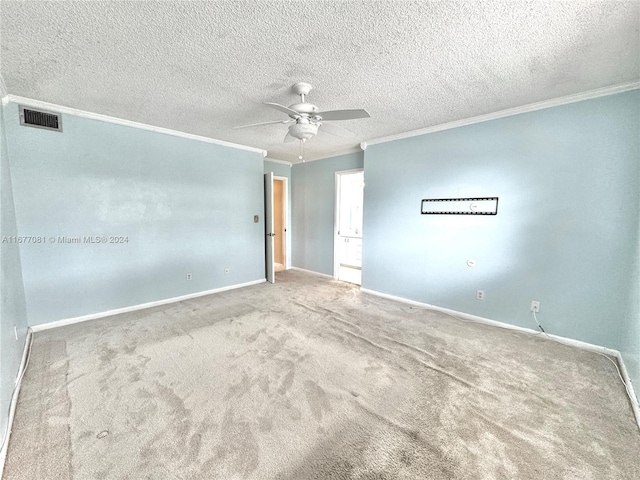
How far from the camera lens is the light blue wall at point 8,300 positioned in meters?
1.60

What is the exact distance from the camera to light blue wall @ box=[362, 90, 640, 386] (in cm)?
234

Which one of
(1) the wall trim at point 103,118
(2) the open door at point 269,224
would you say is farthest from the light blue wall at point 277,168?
(1) the wall trim at point 103,118

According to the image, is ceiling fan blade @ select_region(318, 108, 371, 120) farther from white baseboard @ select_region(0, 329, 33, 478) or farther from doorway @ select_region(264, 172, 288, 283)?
white baseboard @ select_region(0, 329, 33, 478)

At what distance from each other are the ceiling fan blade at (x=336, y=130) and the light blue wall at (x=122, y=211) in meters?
1.73

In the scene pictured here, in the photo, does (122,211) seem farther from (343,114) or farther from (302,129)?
(343,114)

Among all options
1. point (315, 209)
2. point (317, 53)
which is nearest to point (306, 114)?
point (317, 53)

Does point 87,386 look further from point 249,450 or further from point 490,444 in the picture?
point 490,444

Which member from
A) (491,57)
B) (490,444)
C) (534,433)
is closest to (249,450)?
(490,444)

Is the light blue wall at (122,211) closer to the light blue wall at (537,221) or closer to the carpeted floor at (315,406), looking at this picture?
the carpeted floor at (315,406)

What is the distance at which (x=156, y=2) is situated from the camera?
1.39 meters

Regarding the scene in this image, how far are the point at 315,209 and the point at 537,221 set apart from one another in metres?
3.74

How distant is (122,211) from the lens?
328 centimetres

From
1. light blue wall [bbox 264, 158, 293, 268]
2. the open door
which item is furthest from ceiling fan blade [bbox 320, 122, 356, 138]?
light blue wall [bbox 264, 158, 293, 268]

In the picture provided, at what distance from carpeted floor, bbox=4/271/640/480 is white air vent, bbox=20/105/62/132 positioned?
7.43ft
